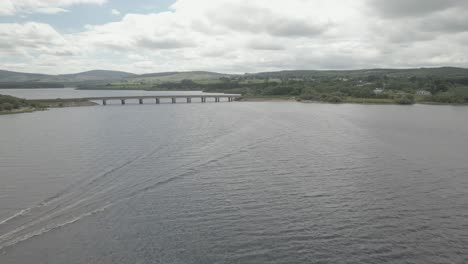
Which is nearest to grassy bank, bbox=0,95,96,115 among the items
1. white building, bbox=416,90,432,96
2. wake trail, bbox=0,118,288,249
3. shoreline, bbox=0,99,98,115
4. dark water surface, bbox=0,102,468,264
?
shoreline, bbox=0,99,98,115

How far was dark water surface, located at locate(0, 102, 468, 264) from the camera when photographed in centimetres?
1691

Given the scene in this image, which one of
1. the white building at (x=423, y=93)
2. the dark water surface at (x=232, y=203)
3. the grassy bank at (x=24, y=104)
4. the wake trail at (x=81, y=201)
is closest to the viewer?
the dark water surface at (x=232, y=203)

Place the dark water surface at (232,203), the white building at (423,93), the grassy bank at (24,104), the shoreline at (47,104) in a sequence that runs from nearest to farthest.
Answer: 1. the dark water surface at (232,203)
2. the grassy bank at (24,104)
3. the shoreline at (47,104)
4. the white building at (423,93)

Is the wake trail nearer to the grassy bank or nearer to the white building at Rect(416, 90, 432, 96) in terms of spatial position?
the grassy bank

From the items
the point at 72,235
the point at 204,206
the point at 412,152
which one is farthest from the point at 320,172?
the point at 72,235

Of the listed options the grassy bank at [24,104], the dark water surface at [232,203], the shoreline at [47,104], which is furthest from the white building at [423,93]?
the grassy bank at [24,104]

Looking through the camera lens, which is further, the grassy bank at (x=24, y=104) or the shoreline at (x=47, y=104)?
the shoreline at (x=47, y=104)

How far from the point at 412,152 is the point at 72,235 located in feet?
117

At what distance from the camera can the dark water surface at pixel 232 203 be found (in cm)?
1691

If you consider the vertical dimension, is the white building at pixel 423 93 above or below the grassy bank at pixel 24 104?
above

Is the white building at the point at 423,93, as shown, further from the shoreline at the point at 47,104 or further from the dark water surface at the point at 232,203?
the shoreline at the point at 47,104

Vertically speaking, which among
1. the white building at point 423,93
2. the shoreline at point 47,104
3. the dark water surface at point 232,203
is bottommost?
the dark water surface at point 232,203

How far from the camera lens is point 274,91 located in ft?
555

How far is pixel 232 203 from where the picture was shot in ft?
74.3
